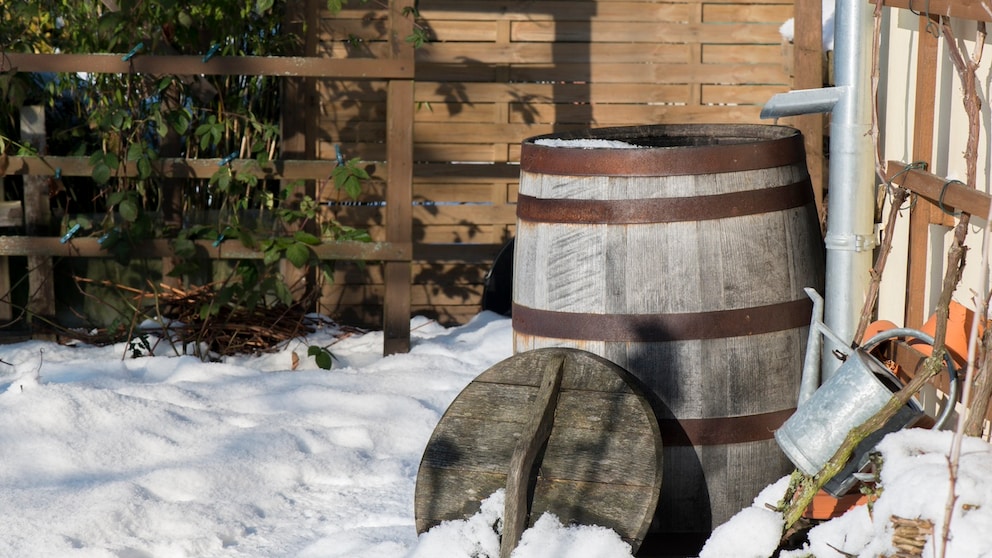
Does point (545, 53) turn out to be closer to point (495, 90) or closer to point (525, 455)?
point (495, 90)

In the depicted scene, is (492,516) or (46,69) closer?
(492,516)

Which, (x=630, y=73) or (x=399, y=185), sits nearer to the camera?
(x=399, y=185)

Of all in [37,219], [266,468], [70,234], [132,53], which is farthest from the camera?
[37,219]

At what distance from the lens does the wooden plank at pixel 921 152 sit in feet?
8.58

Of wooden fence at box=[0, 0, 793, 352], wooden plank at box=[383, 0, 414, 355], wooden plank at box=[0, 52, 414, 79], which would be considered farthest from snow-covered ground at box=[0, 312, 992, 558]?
wooden plank at box=[0, 52, 414, 79]

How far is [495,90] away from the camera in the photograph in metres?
5.35

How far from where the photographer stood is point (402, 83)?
4480 millimetres

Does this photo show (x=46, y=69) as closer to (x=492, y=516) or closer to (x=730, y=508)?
(x=492, y=516)

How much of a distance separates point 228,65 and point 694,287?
2.62 m

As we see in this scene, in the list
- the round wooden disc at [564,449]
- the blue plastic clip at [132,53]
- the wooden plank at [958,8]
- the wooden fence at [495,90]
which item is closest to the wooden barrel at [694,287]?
the round wooden disc at [564,449]

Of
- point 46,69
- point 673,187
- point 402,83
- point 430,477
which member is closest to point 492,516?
point 430,477

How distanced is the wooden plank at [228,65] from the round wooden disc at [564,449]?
7.02 ft

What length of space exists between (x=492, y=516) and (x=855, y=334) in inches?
38.0

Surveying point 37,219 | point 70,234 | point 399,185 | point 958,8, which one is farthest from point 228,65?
point 958,8
